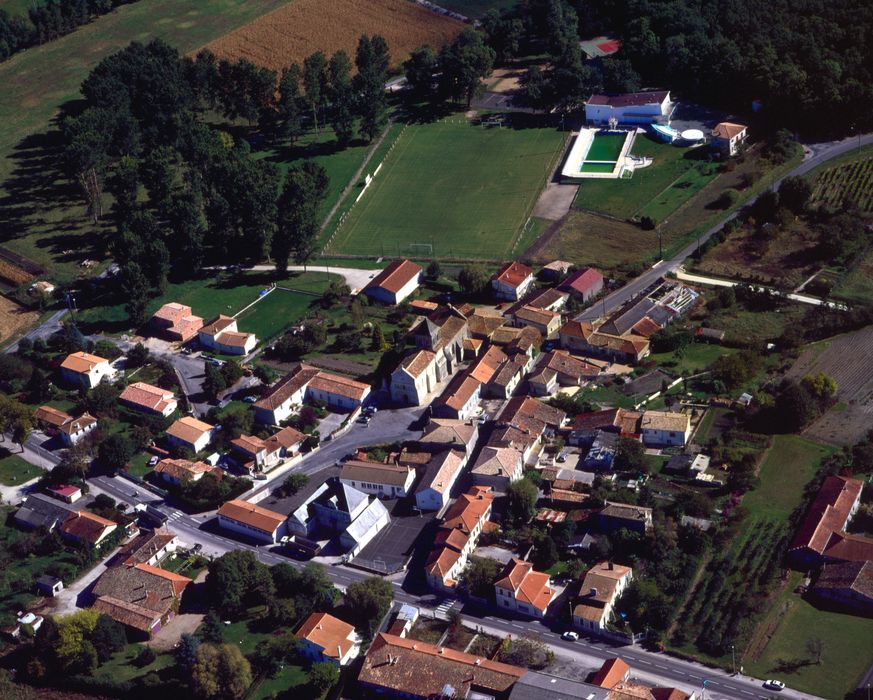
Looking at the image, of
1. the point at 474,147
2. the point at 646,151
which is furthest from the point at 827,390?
the point at 474,147

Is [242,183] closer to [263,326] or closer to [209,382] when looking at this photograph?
[263,326]

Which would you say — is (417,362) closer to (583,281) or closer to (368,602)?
(583,281)

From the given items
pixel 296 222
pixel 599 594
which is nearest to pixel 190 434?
pixel 296 222

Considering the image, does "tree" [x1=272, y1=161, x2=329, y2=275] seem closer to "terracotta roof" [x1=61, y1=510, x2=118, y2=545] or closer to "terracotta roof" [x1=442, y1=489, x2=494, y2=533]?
"terracotta roof" [x1=61, y1=510, x2=118, y2=545]

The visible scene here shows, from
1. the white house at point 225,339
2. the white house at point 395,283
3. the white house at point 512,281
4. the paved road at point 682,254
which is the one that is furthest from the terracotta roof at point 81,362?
the paved road at point 682,254

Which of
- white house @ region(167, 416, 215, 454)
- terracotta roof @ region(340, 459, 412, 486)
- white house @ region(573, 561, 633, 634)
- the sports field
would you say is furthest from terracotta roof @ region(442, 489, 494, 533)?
the sports field

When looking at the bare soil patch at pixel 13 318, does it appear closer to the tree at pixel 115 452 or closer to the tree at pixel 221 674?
the tree at pixel 115 452
